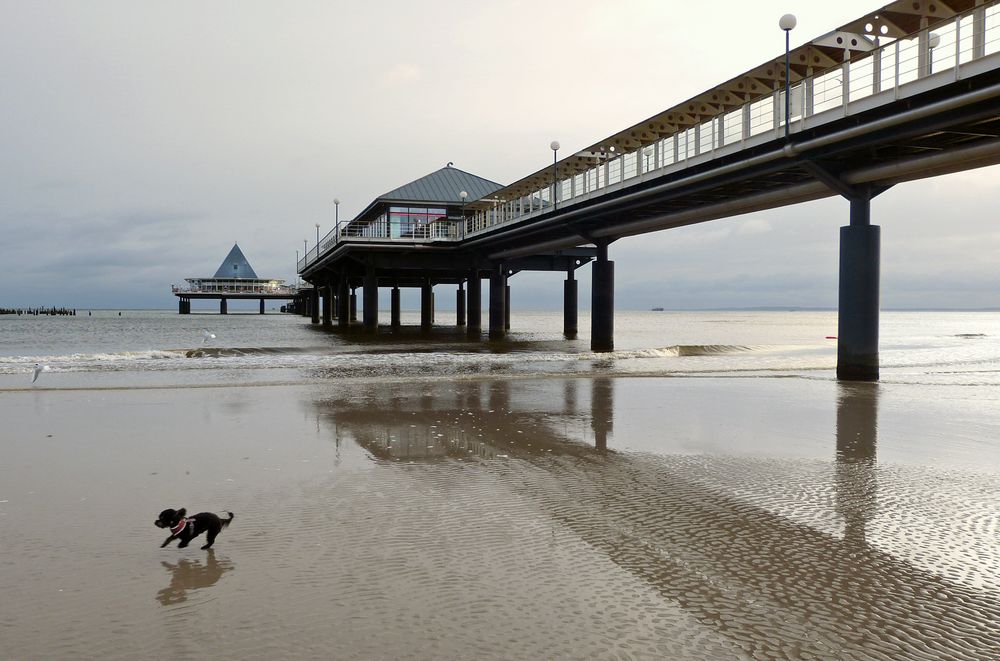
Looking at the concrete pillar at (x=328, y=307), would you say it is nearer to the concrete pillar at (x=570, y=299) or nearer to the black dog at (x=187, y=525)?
the concrete pillar at (x=570, y=299)

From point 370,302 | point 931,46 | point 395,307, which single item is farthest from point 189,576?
point 395,307

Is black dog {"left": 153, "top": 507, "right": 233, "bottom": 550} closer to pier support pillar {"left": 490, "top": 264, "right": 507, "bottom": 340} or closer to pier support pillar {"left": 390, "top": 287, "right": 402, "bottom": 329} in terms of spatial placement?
pier support pillar {"left": 490, "top": 264, "right": 507, "bottom": 340}

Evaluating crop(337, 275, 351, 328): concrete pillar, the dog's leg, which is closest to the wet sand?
the dog's leg

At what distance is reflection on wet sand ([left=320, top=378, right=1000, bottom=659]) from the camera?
3.69 metres

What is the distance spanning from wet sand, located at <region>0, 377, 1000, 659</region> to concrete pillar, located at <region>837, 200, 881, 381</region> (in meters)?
7.60

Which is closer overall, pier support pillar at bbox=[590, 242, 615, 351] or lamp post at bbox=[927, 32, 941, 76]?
lamp post at bbox=[927, 32, 941, 76]

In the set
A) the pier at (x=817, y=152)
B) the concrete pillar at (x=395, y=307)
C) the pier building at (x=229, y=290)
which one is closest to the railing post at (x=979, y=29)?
the pier at (x=817, y=152)

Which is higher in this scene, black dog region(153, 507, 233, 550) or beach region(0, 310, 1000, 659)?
black dog region(153, 507, 233, 550)

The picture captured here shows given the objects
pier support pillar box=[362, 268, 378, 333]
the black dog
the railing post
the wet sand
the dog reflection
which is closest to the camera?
the wet sand

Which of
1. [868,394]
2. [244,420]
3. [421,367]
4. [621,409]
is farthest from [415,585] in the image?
[421,367]

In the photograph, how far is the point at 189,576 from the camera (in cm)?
441

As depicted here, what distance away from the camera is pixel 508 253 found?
43.5 m

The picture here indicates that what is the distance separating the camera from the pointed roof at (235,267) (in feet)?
588

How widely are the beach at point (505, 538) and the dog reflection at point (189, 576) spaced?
20mm
